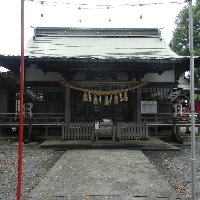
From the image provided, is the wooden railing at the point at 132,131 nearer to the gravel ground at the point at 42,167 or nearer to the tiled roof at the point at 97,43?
the gravel ground at the point at 42,167

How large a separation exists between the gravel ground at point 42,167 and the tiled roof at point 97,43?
593 cm

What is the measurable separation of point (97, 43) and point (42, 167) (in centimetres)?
1081

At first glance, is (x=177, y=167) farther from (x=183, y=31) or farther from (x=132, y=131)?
(x=183, y=31)

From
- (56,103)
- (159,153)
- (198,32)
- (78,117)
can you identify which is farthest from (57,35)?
(198,32)

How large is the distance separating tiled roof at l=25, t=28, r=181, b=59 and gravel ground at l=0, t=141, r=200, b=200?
5.93 m

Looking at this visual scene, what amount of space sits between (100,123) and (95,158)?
2840 mm

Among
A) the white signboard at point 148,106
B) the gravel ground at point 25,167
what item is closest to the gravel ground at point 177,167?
the gravel ground at point 25,167

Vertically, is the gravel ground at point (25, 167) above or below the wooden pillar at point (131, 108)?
below

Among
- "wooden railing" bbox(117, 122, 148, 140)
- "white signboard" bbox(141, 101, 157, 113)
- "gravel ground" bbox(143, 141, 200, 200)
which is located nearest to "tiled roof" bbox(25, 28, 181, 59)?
"white signboard" bbox(141, 101, 157, 113)

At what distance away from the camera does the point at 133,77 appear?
1097cm

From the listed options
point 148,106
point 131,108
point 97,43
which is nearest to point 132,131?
point 131,108

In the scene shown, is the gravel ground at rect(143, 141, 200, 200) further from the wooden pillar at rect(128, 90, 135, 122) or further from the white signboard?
the white signboard

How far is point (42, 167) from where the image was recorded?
615cm

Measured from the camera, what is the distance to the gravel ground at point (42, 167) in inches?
174
